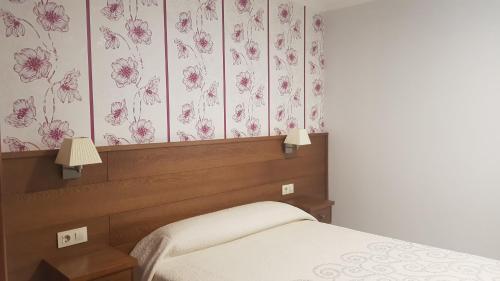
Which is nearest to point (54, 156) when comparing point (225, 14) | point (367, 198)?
point (225, 14)

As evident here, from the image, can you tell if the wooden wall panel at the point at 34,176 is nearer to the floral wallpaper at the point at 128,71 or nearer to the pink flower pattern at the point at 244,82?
the floral wallpaper at the point at 128,71

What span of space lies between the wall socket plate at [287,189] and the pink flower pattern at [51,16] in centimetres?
195

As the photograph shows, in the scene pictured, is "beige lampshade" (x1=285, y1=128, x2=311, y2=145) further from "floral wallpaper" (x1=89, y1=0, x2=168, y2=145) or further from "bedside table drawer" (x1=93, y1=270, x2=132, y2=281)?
"bedside table drawer" (x1=93, y1=270, x2=132, y2=281)

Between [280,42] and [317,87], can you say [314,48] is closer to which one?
[317,87]

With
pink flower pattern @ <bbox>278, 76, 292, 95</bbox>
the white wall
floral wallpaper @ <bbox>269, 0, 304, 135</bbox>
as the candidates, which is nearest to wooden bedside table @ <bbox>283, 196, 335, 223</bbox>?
the white wall

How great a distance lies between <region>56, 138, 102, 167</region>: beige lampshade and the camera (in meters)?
1.85

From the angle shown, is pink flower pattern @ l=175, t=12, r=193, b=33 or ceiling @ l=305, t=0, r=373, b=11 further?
ceiling @ l=305, t=0, r=373, b=11

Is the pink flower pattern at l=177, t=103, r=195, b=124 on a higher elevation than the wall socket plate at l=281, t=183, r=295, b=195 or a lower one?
higher

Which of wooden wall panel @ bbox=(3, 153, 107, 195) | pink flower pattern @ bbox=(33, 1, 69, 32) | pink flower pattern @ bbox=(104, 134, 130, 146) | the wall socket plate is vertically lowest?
the wall socket plate

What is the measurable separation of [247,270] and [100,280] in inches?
27.0

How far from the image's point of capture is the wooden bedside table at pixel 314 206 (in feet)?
9.93

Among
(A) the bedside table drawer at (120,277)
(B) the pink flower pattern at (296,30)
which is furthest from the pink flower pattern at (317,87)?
(A) the bedside table drawer at (120,277)

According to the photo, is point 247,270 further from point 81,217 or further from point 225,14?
point 225,14

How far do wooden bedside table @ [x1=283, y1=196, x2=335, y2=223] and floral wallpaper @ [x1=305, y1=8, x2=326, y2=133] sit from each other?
0.63m
